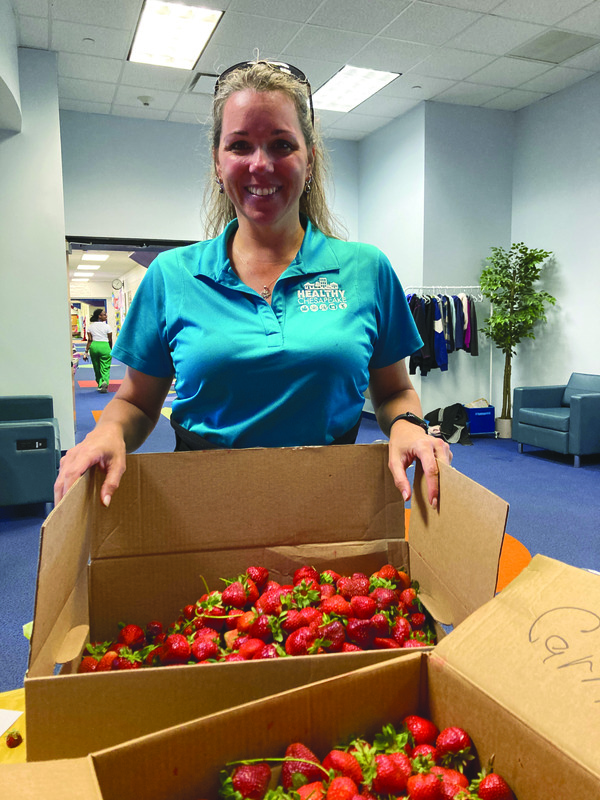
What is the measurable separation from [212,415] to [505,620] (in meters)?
0.63

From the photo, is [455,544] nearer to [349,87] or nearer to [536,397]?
[536,397]

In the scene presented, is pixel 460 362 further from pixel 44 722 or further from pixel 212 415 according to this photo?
pixel 44 722

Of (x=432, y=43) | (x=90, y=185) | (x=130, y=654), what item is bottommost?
(x=130, y=654)

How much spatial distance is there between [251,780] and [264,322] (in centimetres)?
71

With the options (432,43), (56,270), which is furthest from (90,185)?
(432,43)

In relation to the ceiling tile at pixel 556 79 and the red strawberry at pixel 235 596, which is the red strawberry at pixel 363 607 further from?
the ceiling tile at pixel 556 79

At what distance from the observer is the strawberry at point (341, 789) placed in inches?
25.3

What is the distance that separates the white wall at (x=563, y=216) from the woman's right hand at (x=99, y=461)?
5872 mm

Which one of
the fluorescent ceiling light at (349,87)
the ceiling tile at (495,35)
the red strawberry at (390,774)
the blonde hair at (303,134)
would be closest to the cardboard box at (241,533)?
the red strawberry at (390,774)

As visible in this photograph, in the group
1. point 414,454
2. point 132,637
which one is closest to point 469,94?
point 414,454

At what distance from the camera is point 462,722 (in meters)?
0.70

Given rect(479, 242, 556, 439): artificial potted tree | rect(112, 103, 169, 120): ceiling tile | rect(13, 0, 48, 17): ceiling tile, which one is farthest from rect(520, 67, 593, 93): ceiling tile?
rect(13, 0, 48, 17): ceiling tile

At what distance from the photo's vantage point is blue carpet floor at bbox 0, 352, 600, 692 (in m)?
2.73

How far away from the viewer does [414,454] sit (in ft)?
3.38
